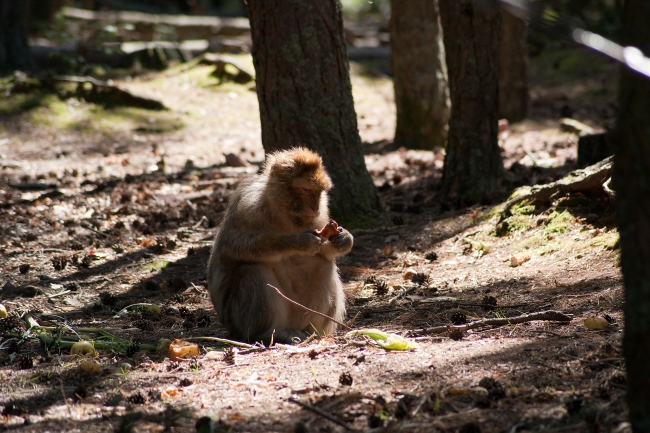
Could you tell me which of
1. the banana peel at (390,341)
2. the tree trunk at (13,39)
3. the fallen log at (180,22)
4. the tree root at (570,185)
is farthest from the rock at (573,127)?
the fallen log at (180,22)

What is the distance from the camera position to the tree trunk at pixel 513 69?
41.8 ft

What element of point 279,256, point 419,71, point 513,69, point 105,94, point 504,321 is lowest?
point 504,321

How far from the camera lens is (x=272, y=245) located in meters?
5.56

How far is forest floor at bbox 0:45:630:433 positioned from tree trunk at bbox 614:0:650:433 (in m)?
0.50

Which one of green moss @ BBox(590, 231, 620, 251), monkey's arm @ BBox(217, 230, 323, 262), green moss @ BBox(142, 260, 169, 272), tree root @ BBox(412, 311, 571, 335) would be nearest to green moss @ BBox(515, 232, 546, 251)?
green moss @ BBox(590, 231, 620, 251)

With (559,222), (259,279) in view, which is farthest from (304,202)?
(559,222)

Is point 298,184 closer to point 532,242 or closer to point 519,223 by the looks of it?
point 532,242

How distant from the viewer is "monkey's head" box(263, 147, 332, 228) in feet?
18.8

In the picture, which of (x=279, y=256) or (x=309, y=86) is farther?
(x=309, y=86)

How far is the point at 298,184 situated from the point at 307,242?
49 centimetres

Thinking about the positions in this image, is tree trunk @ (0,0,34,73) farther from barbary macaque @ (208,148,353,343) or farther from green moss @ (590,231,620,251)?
green moss @ (590,231,620,251)

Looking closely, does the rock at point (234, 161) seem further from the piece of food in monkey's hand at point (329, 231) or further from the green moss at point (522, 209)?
the piece of food in monkey's hand at point (329, 231)

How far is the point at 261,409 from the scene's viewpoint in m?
3.87

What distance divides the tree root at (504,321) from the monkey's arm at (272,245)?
40.7 inches
